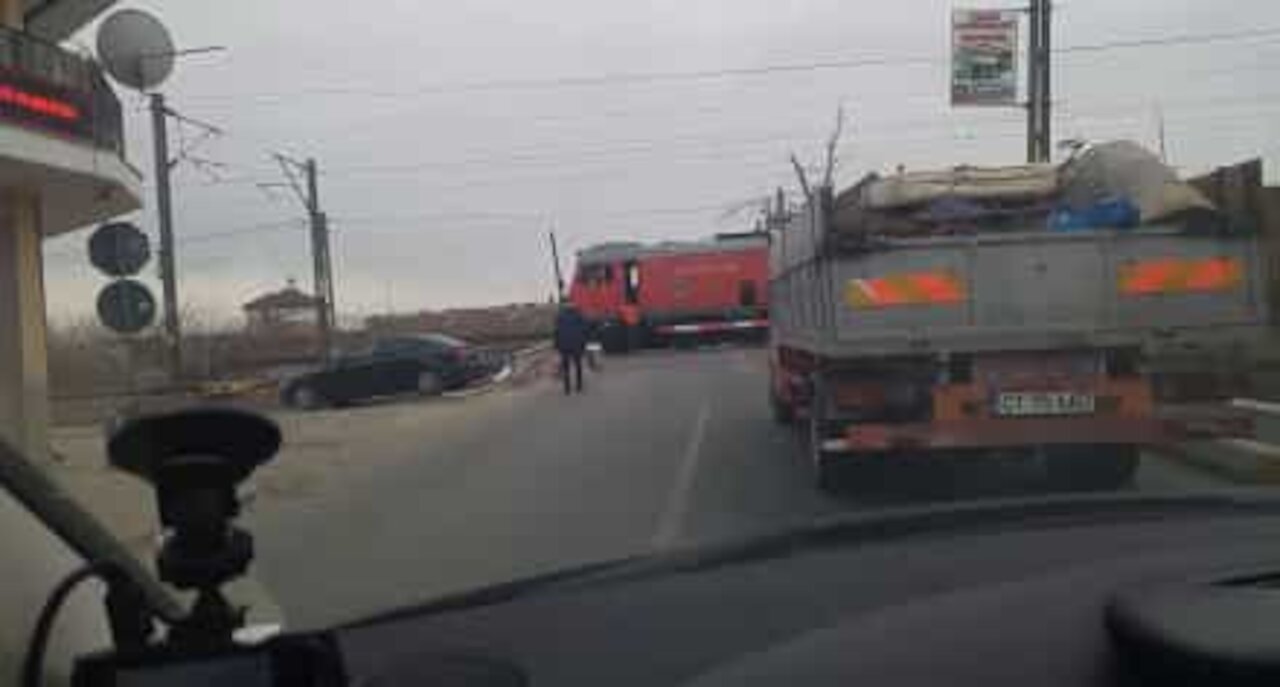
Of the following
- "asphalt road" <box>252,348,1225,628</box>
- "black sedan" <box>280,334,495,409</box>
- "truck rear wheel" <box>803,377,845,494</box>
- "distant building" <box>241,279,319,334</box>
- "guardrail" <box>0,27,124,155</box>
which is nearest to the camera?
"asphalt road" <box>252,348,1225,628</box>

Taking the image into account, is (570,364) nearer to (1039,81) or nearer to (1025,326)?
(1039,81)

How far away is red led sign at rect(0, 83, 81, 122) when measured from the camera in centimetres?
1755

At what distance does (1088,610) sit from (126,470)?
1.19 metres

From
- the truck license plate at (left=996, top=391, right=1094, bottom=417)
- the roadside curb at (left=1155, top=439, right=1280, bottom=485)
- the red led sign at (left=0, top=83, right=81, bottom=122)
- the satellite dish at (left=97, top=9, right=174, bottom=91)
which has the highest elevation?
the satellite dish at (left=97, top=9, right=174, bottom=91)

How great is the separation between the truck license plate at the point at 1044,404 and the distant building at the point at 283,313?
6488cm

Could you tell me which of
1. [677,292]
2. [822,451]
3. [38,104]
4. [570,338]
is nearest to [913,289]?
[822,451]

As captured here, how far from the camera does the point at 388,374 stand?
3600cm

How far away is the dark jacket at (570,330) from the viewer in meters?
29.9

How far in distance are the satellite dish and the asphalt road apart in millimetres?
4878

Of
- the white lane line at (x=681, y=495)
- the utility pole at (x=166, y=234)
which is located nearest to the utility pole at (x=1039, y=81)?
the white lane line at (x=681, y=495)

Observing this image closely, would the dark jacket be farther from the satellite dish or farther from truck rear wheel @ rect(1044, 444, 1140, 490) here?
truck rear wheel @ rect(1044, 444, 1140, 490)

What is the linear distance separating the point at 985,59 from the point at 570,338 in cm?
977

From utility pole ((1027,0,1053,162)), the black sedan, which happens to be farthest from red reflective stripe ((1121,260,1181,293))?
the black sedan

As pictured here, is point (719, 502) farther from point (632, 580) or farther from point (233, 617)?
point (233, 617)
